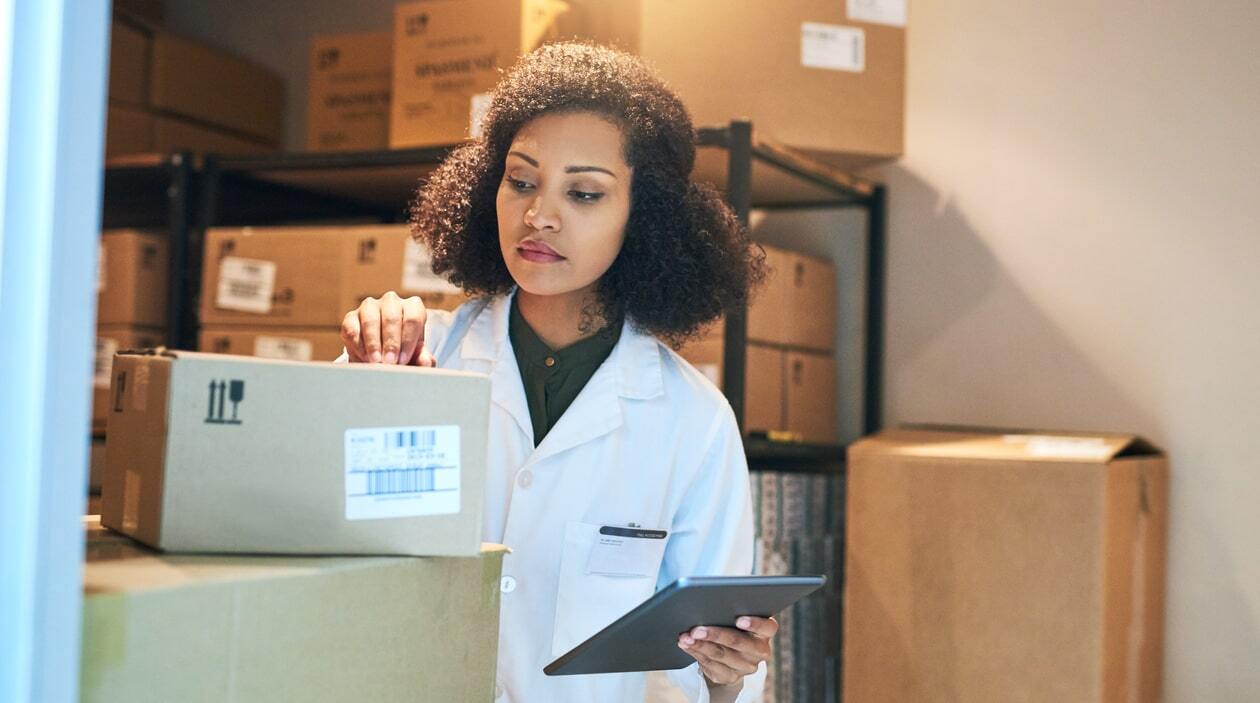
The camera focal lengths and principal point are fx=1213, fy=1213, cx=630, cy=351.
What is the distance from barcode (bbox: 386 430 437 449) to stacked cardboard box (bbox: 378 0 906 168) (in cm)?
132

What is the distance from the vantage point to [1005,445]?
200 cm

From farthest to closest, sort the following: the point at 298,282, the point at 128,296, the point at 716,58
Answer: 1. the point at 128,296
2. the point at 298,282
3. the point at 716,58

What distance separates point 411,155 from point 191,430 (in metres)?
1.60

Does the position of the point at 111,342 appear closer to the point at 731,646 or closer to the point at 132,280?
the point at 132,280

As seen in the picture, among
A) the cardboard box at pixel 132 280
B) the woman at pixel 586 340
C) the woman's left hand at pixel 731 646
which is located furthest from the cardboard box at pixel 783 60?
the woman's left hand at pixel 731 646

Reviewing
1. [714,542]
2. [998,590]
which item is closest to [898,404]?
[998,590]

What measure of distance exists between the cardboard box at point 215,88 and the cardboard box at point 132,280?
41 cm

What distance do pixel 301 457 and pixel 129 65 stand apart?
224cm

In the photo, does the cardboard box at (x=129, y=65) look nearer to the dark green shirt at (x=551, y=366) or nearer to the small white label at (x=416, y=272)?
the small white label at (x=416, y=272)

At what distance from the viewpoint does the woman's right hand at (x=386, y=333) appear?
128 centimetres

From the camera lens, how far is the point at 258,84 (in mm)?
3023

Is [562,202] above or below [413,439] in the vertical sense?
above

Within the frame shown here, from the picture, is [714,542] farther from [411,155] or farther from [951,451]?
[411,155]

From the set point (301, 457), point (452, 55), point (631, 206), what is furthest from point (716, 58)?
point (301, 457)
